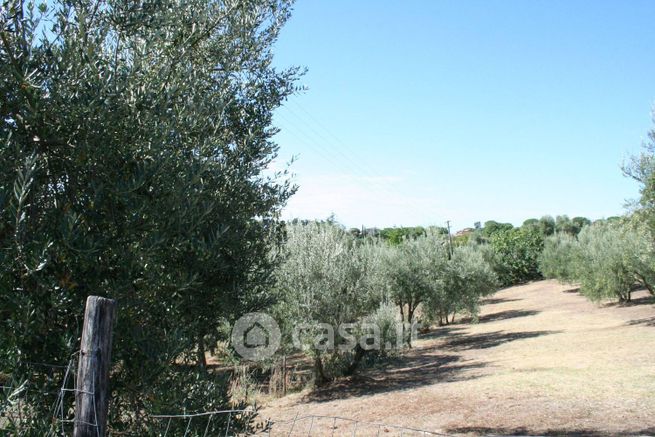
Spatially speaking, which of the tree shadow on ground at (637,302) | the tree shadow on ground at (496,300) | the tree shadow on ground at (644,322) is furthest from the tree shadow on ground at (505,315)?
the tree shadow on ground at (644,322)

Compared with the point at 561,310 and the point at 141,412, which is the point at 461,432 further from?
the point at 561,310

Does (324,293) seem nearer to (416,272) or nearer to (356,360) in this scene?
(356,360)

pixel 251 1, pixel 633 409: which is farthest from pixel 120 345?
pixel 633 409

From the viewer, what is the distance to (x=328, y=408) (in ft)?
39.3

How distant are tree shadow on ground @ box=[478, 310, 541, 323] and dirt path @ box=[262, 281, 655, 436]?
5.11 m

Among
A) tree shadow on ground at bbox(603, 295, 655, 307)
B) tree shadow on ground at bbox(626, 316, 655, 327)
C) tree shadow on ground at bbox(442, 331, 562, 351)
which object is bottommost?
tree shadow on ground at bbox(442, 331, 562, 351)

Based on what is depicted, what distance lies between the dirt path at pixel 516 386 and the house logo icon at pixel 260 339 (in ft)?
4.40

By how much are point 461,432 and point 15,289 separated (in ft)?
26.5

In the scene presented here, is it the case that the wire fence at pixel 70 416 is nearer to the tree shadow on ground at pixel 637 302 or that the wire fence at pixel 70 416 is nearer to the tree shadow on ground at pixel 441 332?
the tree shadow on ground at pixel 441 332

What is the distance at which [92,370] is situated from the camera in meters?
2.80

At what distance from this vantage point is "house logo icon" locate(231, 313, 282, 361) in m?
11.9

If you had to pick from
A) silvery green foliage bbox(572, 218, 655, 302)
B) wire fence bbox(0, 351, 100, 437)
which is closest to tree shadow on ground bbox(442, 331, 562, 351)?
silvery green foliage bbox(572, 218, 655, 302)

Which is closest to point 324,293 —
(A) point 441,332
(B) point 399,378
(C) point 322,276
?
(C) point 322,276

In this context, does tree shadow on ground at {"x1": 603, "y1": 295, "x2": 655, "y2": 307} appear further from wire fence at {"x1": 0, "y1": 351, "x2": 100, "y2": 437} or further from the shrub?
wire fence at {"x1": 0, "y1": 351, "x2": 100, "y2": 437}
